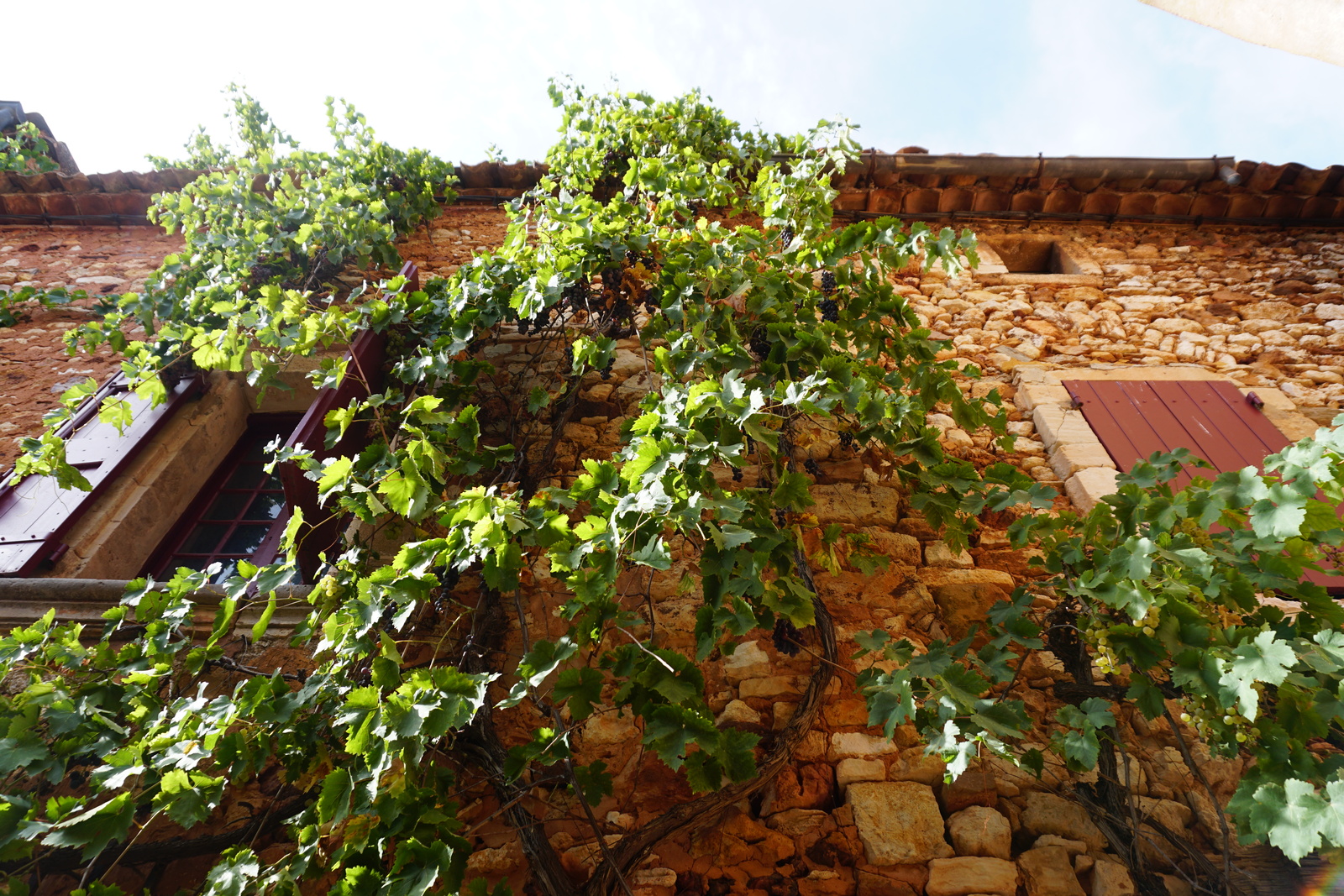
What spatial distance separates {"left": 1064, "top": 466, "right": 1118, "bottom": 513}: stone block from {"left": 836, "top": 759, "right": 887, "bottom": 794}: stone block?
1.38 meters

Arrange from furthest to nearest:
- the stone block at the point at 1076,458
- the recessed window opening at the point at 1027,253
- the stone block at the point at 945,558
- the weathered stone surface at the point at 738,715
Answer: the recessed window opening at the point at 1027,253, the stone block at the point at 1076,458, the stone block at the point at 945,558, the weathered stone surface at the point at 738,715

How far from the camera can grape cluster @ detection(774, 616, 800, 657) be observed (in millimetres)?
2102

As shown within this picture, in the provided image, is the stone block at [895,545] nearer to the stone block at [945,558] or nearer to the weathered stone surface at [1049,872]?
the stone block at [945,558]

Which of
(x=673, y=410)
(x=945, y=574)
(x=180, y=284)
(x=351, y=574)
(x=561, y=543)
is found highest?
(x=180, y=284)

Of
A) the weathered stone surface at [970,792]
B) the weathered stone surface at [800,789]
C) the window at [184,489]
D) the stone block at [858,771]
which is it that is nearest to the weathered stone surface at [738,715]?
the weathered stone surface at [800,789]

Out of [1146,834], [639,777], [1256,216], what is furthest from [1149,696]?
[1256,216]

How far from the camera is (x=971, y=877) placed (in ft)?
6.08

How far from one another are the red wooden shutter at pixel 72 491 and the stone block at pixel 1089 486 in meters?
4.06

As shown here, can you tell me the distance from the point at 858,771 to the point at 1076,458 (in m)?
1.70

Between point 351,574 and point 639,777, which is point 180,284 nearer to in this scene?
point 351,574

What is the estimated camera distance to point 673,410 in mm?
1893

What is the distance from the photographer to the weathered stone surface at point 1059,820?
1.93 m

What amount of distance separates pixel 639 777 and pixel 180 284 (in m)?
3.44

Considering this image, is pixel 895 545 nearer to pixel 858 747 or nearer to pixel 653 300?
pixel 858 747
